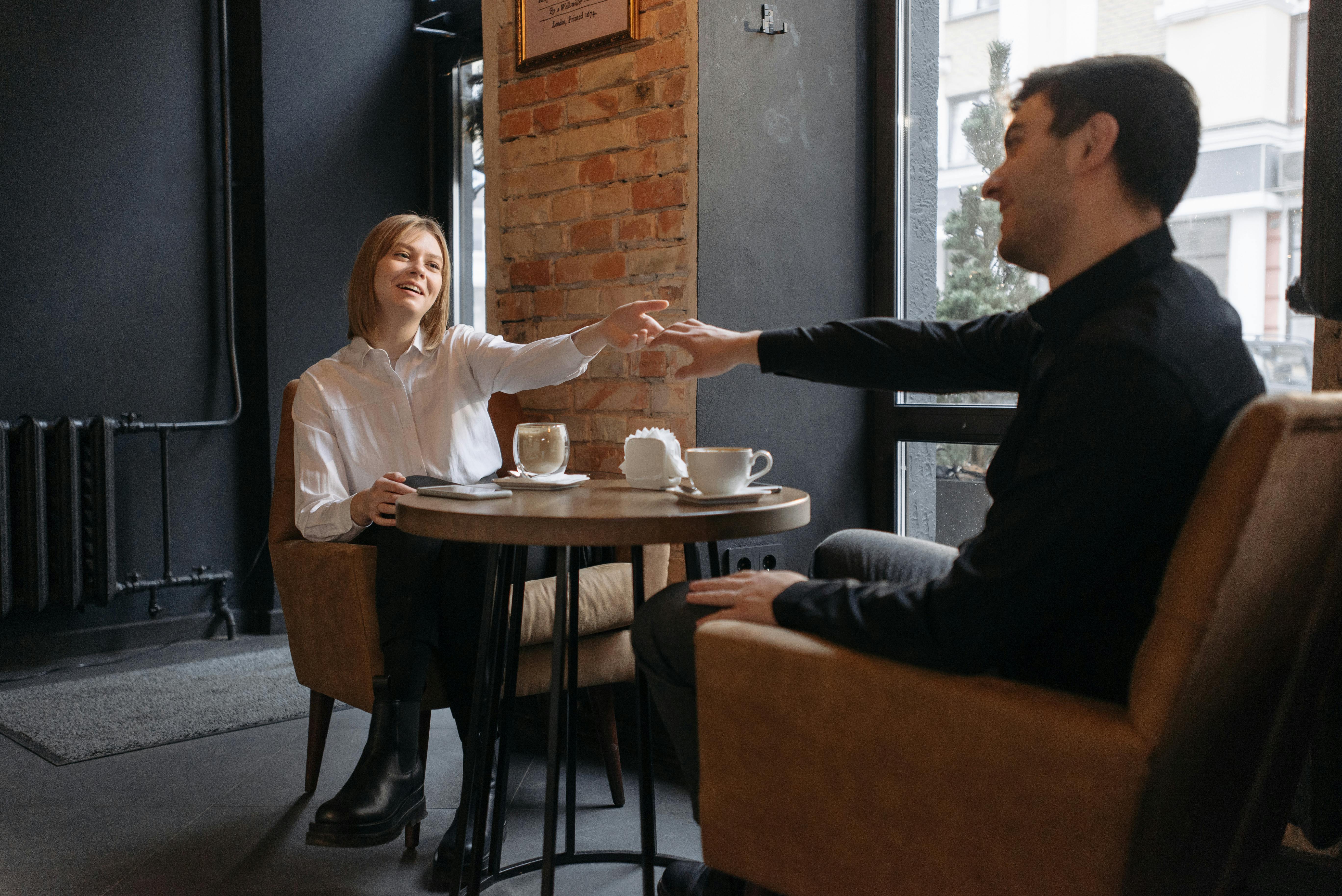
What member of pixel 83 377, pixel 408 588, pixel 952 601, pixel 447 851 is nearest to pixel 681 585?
pixel 952 601

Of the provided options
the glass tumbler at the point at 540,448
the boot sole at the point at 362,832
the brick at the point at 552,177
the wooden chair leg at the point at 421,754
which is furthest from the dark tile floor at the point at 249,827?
the brick at the point at 552,177

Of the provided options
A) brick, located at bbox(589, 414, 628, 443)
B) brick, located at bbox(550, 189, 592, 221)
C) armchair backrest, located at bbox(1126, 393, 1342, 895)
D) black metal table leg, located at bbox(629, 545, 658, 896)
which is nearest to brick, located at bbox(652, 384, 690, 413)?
brick, located at bbox(589, 414, 628, 443)

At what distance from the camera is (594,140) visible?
7.97ft

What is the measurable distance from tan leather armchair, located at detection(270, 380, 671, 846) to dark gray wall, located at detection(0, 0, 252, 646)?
4.89 ft

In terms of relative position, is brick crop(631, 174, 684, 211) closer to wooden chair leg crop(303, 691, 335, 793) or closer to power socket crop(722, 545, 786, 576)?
power socket crop(722, 545, 786, 576)

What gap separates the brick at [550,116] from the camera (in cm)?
251

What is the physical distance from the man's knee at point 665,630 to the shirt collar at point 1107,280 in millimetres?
543

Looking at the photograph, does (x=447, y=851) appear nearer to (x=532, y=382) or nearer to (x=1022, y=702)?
(x=532, y=382)

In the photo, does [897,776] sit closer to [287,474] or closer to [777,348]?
[777,348]

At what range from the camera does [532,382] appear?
227 centimetres

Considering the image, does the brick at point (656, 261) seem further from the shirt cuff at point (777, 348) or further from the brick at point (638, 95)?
the shirt cuff at point (777, 348)

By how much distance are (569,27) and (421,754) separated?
1.65 m

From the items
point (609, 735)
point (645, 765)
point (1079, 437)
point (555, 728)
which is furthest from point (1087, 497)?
point (609, 735)

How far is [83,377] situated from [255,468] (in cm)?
62
